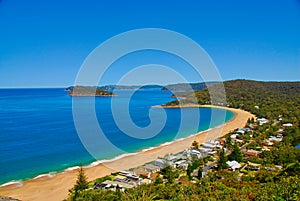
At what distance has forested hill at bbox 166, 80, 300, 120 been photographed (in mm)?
25750

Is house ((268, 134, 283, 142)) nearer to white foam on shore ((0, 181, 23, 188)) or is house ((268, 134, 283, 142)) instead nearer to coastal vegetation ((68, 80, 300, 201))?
coastal vegetation ((68, 80, 300, 201))

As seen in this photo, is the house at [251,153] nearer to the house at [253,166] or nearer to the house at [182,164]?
the house at [253,166]

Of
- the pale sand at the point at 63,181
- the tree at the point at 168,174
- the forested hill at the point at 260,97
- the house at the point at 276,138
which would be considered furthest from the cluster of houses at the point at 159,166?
the forested hill at the point at 260,97

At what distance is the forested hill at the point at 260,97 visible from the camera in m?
25.8

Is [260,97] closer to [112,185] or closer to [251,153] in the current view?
[251,153]

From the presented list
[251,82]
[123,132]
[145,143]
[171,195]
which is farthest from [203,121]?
[251,82]

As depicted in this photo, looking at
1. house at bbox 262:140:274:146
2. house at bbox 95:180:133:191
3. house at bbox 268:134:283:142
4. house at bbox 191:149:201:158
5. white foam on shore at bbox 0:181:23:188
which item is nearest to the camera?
house at bbox 95:180:133:191

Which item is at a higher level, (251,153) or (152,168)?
(152,168)

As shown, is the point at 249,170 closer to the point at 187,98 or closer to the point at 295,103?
the point at 295,103

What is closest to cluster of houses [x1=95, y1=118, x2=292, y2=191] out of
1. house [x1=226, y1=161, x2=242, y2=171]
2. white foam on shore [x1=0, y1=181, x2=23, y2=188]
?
Result: house [x1=226, y1=161, x2=242, y2=171]

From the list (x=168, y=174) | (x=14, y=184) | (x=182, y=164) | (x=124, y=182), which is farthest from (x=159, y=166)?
(x=14, y=184)

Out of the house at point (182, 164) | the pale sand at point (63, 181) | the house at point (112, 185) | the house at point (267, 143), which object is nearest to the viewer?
the house at point (112, 185)

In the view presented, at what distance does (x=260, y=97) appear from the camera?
35.8 meters

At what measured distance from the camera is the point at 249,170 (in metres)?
9.11
